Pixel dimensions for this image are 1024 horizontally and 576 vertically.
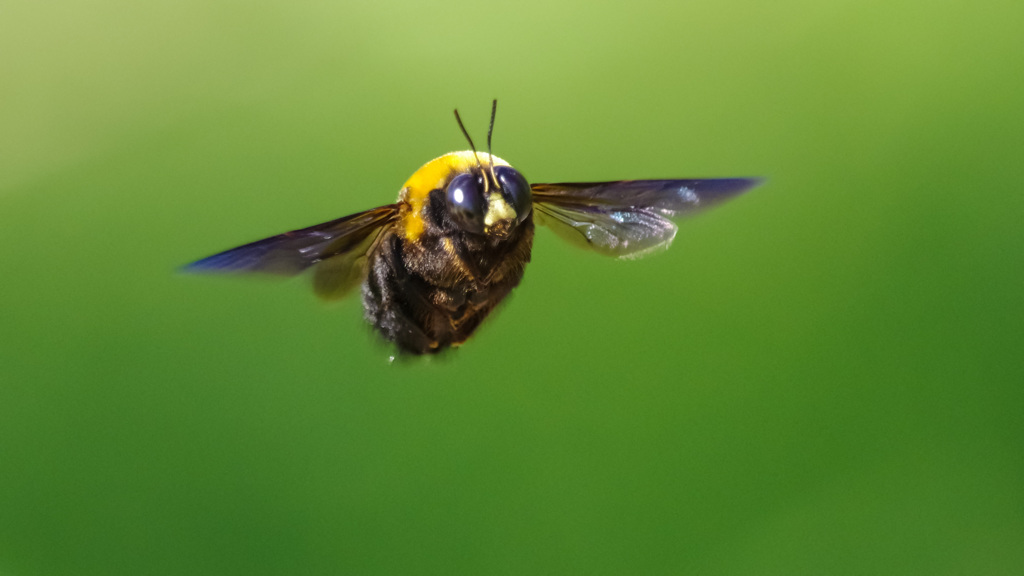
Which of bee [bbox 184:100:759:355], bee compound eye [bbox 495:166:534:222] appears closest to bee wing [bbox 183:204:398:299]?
bee [bbox 184:100:759:355]

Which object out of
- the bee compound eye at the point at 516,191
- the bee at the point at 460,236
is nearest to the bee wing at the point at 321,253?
the bee at the point at 460,236

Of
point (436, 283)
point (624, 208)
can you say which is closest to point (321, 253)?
point (436, 283)

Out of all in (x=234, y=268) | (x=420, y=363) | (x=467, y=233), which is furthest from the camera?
(x=420, y=363)

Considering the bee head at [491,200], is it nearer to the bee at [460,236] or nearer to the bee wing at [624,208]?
the bee at [460,236]

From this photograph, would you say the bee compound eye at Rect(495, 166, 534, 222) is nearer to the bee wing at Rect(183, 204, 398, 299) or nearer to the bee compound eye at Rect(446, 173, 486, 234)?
the bee compound eye at Rect(446, 173, 486, 234)

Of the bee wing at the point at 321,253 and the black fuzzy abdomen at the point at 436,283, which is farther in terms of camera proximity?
the black fuzzy abdomen at the point at 436,283

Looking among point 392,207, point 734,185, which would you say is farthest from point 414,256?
point 734,185

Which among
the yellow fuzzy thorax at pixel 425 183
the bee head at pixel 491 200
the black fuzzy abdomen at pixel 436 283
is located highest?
the yellow fuzzy thorax at pixel 425 183

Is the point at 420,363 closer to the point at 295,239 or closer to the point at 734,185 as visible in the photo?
the point at 295,239
